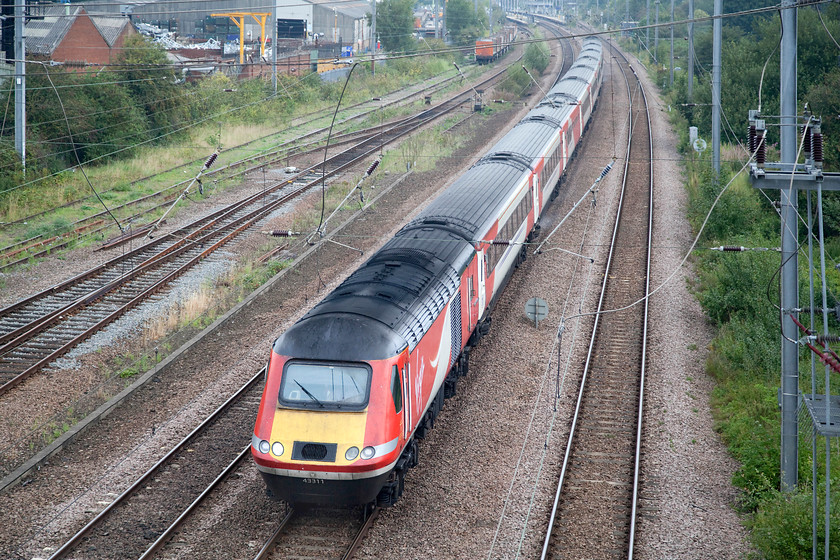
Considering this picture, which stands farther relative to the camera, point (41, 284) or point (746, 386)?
point (41, 284)

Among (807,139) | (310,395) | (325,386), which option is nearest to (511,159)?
(807,139)

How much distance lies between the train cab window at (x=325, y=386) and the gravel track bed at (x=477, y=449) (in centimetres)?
197

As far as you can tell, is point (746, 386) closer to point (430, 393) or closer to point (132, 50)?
point (430, 393)

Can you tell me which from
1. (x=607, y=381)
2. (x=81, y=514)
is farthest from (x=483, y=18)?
(x=81, y=514)

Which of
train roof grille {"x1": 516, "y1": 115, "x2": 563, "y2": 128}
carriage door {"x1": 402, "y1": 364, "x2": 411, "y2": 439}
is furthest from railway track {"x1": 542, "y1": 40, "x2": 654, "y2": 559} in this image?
train roof grille {"x1": 516, "y1": 115, "x2": 563, "y2": 128}

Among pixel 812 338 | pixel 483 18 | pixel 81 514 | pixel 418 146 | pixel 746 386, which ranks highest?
pixel 483 18

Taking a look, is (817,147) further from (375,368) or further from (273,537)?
(273,537)

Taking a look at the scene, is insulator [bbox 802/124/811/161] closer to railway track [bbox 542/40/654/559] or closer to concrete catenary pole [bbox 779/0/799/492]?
concrete catenary pole [bbox 779/0/799/492]

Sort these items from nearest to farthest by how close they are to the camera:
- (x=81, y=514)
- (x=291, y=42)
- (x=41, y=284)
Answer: (x=81, y=514) → (x=41, y=284) → (x=291, y=42)

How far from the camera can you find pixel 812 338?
1008 cm

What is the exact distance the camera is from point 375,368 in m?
11.5

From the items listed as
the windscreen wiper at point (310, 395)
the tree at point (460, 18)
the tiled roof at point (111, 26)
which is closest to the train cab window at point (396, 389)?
the windscreen wiper at point (310, 395)

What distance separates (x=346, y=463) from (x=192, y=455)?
13.8 ft

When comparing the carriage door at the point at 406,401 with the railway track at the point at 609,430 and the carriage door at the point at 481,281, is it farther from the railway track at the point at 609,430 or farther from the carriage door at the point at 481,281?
the carriage door at the point at 481,281
